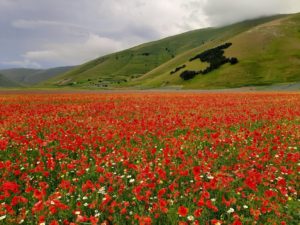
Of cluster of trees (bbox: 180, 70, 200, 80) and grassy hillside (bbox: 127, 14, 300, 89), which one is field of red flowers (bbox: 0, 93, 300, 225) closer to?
grassy hillside (bbox: 127, 14, 300, 89)

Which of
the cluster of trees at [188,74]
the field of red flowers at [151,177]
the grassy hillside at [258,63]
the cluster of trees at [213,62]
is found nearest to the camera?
the field of red flowers at [151,177]

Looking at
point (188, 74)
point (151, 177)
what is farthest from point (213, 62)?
point (151, 177)

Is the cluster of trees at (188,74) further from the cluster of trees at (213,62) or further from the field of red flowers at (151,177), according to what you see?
the field of red flowers at (151,177)

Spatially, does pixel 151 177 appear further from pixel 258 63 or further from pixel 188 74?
pixel 188 74

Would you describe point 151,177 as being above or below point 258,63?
below

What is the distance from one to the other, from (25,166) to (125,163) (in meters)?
2.69

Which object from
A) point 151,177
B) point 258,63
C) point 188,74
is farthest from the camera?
point 188,74

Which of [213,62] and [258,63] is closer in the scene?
[258,63]

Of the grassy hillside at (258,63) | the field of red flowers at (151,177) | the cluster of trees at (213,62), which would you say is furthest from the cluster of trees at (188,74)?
the field of red flowers at (151,177)

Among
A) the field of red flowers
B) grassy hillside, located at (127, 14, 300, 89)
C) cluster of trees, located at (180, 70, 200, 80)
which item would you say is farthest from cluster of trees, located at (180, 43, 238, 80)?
the field of red flowers

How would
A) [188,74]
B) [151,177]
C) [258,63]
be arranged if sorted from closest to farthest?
[151,177] < [258,63] < [188,74]

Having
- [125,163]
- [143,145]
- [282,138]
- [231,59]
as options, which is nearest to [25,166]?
[125,163]

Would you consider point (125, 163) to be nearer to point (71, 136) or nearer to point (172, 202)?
point (172, 202)

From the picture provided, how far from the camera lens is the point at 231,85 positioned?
99.7 metres
